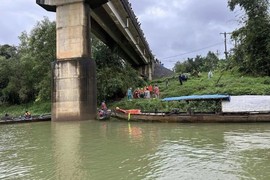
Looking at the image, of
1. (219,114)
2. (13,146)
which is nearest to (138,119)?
(219,114)

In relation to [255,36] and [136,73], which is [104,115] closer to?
[136,73]

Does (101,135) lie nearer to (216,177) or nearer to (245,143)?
(245,143)

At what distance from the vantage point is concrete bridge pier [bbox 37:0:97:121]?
26.2 metres

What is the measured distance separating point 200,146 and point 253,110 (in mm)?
10420

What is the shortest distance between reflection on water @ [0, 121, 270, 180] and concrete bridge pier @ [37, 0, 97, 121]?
967 centimetres

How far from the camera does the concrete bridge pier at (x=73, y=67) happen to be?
2625 centimetres

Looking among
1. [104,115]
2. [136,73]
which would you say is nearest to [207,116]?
[104,115]

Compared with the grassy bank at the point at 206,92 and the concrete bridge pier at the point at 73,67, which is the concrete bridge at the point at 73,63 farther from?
the grassy bank at the point at 206,92

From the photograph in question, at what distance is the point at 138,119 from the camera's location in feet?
77.3

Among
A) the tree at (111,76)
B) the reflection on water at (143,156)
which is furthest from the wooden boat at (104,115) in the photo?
the reflection on water at (143,156)

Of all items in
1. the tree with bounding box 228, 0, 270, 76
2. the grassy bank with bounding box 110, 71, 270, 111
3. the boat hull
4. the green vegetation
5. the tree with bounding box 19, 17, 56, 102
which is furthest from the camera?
the tree with bounding box 19, 17, 56, 102

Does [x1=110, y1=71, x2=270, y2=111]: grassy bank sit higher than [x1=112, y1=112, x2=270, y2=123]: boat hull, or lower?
higher

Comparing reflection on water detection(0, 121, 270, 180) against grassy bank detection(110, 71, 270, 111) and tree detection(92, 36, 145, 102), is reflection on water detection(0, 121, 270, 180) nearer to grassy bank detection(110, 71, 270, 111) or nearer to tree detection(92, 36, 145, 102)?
grassy bank detection(110, 71, 270, 111)

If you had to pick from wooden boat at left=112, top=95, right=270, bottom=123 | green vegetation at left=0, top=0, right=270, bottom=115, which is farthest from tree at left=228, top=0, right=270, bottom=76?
wooden boat at left=112, top=95, right=270, bottom=123
